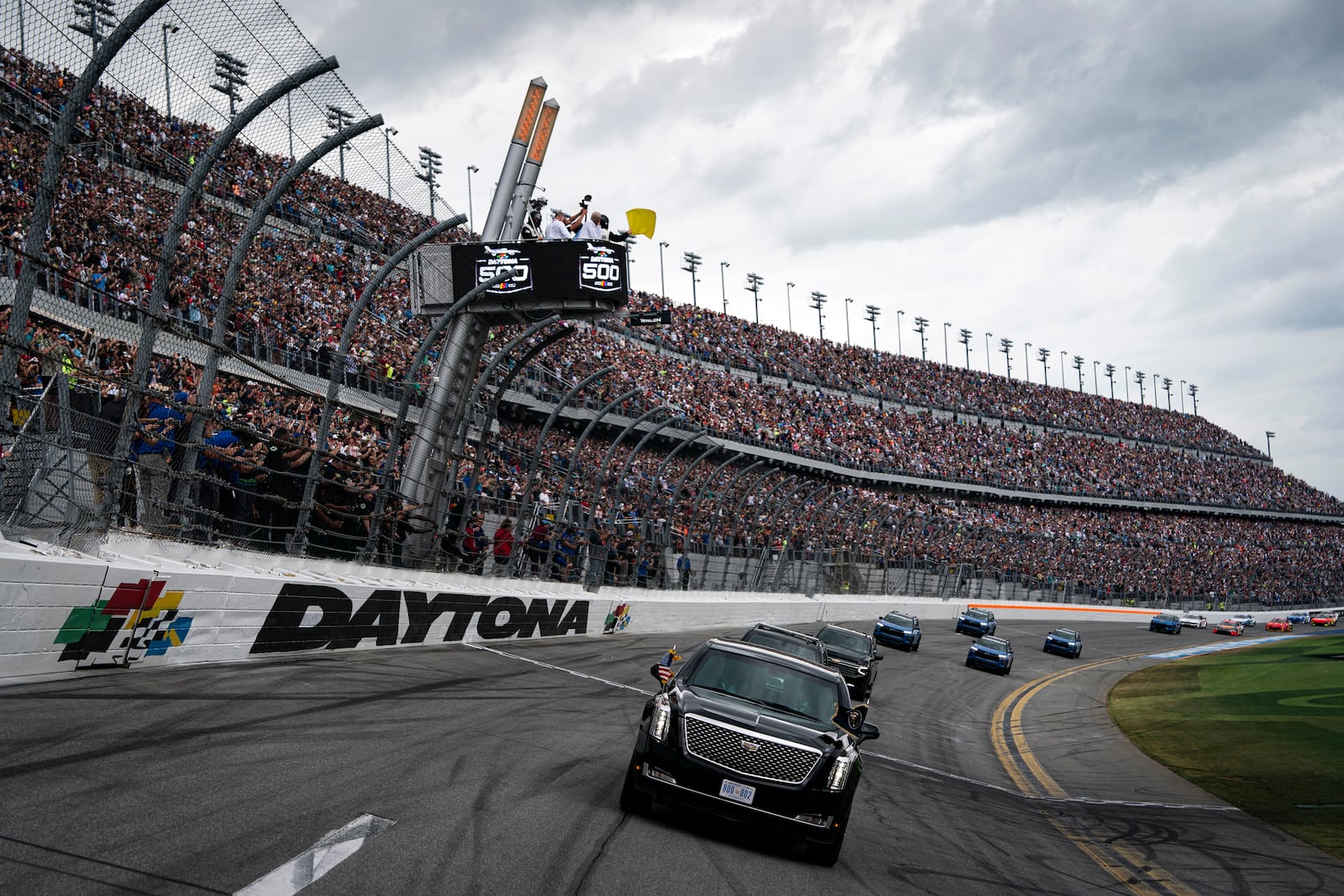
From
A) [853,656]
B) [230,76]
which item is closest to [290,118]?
[230,76]

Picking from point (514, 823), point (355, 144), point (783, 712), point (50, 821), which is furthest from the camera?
point (355, 144)

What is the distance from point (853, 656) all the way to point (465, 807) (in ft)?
45.9

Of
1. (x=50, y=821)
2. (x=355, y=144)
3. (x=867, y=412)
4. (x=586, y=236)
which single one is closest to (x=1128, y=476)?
(x=867, y=412)

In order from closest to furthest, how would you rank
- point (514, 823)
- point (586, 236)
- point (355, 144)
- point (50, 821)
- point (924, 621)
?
point (50, 821)
point (514, 823)
point (355, 144)
point (586, 236)
point (924, 621)

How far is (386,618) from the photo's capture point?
13688mm

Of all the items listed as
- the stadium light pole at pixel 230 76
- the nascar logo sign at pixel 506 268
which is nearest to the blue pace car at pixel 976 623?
the nascar logo sign at pixel 506 268

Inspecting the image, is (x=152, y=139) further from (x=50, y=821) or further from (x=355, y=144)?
(x=50, y=821)

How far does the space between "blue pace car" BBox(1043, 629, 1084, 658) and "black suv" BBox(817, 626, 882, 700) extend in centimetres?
2013

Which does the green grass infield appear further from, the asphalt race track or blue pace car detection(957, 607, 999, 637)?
blue pace car detection(957, 607, 999, 637)

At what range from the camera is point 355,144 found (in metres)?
11.4

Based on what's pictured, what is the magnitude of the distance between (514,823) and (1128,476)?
3561 inches

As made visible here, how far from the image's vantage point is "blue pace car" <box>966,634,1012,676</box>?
28531mm

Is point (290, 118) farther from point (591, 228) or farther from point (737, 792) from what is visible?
point (591, 228)

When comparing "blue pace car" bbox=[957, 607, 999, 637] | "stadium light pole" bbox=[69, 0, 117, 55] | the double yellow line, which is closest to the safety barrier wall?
"stadium light pole" bbox=[69, 0, 117, 55]
